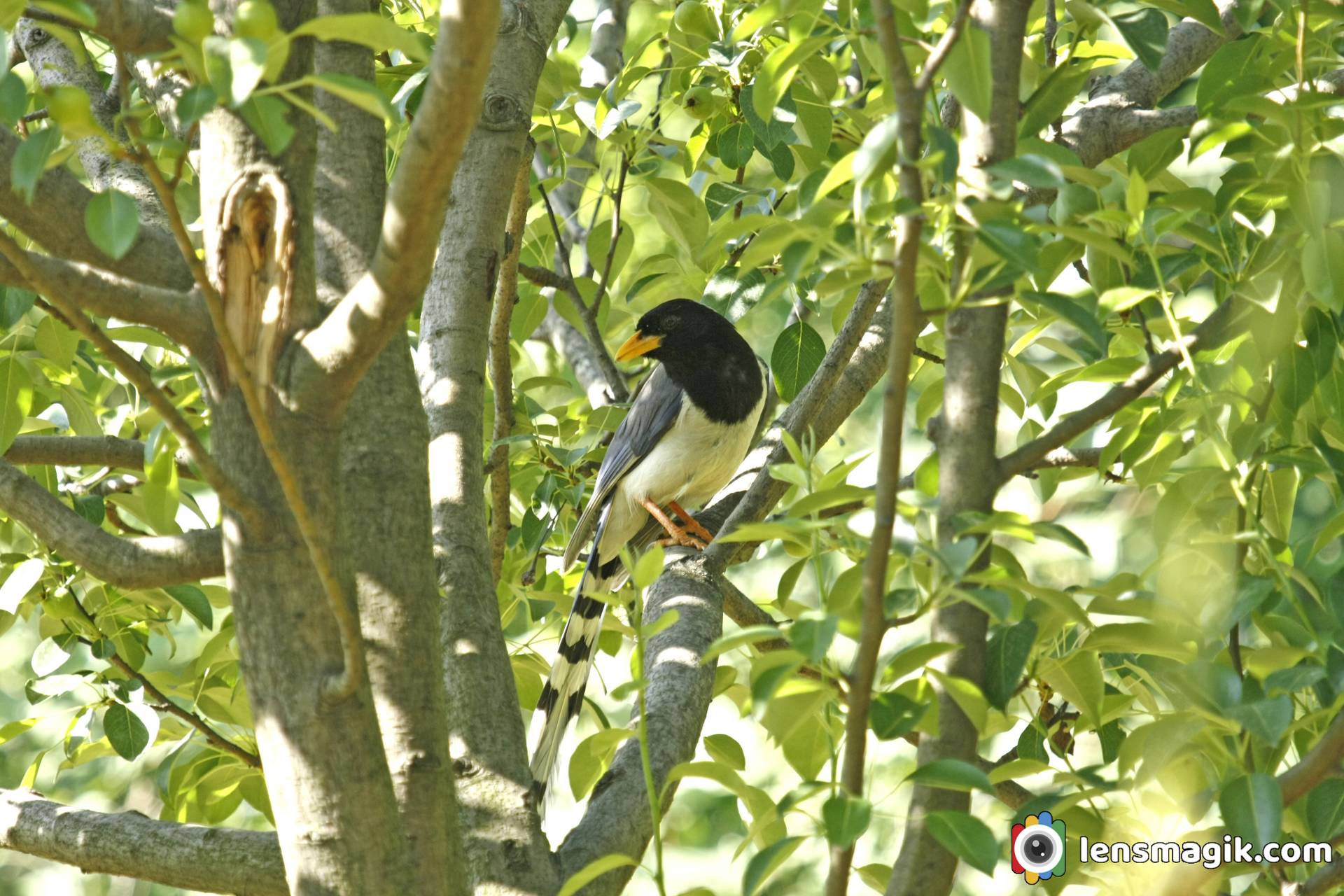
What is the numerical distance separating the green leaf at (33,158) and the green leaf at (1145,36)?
1.54 metres

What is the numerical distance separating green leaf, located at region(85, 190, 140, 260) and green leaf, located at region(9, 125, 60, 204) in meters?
0.07

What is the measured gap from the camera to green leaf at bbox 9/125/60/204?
1.30m

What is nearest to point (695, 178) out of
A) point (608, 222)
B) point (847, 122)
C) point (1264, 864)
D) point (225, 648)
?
point (608, 222)

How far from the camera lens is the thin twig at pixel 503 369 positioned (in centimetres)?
359

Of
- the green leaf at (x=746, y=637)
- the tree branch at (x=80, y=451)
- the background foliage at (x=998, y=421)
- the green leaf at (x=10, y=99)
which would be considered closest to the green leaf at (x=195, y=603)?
the background foliage at (x=998, y=421)

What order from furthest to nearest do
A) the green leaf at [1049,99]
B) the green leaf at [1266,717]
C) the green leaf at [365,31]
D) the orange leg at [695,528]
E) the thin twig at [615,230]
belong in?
1. the orange leg at [695,528]
2. the thin twig at [615,230]
3. the green leaf at [1049,99]
4. the green leaf at [1266,717]
5. the green leaf at [365,31]

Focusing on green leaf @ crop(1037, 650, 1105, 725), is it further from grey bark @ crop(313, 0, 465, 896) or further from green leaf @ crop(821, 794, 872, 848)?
grey bark @ crop(313, 0, 465, 896)

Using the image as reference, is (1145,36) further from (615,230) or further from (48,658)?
(48,658)

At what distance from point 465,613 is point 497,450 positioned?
1005 mm

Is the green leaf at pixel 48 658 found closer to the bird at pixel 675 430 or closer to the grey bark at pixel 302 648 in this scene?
the grey bark at pixel 302 648

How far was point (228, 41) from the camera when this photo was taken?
4.19 feet

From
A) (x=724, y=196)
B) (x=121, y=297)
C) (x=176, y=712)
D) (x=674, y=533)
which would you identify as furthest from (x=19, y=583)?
(x=674, y=533)

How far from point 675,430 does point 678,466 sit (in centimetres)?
19

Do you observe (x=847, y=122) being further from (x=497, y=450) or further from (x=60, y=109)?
(x=60, y=109)
